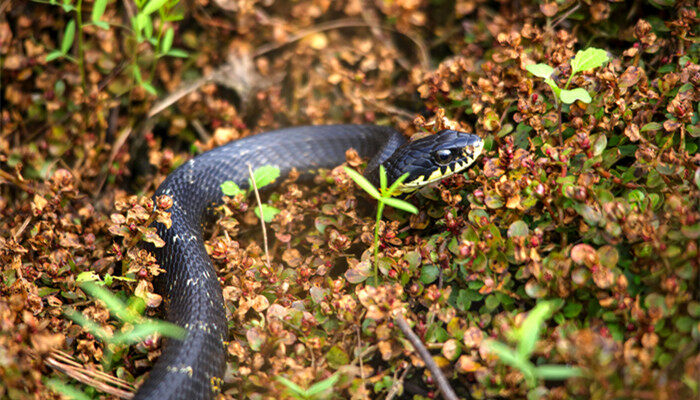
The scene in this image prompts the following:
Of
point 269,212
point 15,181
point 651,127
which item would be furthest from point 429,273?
point 15,181

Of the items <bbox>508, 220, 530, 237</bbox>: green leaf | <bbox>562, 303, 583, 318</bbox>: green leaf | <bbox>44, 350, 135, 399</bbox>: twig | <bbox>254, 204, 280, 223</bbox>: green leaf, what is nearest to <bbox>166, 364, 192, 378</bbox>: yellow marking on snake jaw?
<bbox>44, 350, 135, 399</bbox>: twig

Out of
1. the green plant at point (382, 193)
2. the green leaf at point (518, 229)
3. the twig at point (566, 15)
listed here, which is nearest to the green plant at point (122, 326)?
the green plant at point (382, 193)

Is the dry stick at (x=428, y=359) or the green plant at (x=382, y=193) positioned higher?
the green plant at (x=382, y=193)

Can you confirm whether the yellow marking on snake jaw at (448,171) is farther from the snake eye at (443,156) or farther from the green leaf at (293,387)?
the green leaf at (293,387)

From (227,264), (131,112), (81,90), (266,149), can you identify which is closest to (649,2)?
(266,149)

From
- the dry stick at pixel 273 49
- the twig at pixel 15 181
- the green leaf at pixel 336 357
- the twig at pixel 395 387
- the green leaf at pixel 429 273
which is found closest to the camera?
the twig at pixel 395 387

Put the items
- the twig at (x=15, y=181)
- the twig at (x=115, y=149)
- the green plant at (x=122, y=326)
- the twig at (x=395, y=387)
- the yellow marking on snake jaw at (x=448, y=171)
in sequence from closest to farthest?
the twig at (x=395, y=387), the green plant at (x=122, y=326), the yellow marking on snake jaw at (x=448, y=171), the twig at (x=15, y=181), the twig at (x=115, y=149)

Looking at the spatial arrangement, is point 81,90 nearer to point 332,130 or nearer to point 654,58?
point 332,130

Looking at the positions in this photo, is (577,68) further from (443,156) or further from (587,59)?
(443,156)
